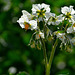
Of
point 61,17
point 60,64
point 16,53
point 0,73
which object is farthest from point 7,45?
point 61,17

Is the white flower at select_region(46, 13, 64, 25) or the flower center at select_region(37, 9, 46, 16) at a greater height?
the flower center at select_region(37, 9, 46, 16)

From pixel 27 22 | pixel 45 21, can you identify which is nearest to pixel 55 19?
pixel 45 21

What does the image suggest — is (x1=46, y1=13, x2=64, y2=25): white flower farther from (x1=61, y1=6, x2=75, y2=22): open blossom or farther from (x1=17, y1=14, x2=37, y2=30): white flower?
(x1=17, y1=14, x2=37, y2=30): white flower

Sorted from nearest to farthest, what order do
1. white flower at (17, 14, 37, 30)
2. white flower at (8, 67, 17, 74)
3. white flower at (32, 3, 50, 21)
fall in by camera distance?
white flower at (17, 14, 37, 30) → white flower at (32, 3, 50, 21) → white flower at (8, 67, 17, 74)

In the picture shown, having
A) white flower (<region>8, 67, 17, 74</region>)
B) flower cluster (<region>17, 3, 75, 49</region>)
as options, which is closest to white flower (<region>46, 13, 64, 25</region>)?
flower cluster (<region>17, 3, 75, 49</region>)

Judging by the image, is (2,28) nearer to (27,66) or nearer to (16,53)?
(16,53)

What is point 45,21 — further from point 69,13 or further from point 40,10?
point 69,13
